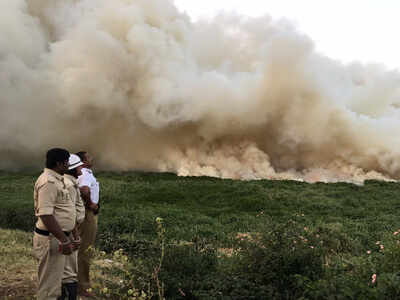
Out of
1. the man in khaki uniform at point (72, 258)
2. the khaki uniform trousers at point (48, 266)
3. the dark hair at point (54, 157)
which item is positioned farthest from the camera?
the man in khaki uniform at point (72, 258)

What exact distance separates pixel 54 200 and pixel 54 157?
1.58 feet

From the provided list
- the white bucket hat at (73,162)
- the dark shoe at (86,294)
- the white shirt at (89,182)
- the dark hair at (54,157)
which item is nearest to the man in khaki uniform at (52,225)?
the dark hair at (54,157)

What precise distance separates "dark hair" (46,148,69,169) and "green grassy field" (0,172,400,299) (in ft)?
3.95

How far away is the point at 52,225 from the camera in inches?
155

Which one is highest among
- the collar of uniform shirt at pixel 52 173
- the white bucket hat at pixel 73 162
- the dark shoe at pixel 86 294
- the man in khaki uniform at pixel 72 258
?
the white bucket hat at pixel 73 162

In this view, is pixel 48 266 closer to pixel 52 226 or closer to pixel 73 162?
pixel 52 226

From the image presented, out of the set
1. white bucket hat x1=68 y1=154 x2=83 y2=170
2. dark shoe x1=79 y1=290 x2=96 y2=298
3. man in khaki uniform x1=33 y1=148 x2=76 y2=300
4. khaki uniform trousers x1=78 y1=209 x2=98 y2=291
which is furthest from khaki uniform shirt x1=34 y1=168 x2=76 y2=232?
dark shoe x1=79 y1=290 x2=96 y2=298

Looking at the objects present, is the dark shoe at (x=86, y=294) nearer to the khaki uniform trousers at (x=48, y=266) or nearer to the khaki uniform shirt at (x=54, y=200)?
the khaki uniform trousers at (x=48, y=266)

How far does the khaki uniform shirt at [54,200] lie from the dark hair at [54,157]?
7 cm

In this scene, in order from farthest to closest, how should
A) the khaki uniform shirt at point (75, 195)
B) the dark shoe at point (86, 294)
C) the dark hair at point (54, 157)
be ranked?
1. the dark shoe at point (86, 294)
2. the khaki uniform shirt at point (75, 195)
3. the dark hair at point (54, 157)

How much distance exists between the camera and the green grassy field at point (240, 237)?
182 inches

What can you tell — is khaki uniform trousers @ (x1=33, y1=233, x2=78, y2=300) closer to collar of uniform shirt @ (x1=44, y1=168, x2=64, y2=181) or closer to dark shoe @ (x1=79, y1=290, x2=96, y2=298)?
collar of uniform shirt @ (x1=44, y1=168, x2=64, y2=181)

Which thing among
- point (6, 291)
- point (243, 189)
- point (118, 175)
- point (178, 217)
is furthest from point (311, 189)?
point (6, 291)

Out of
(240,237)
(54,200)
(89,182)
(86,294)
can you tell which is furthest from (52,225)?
(240,237)
